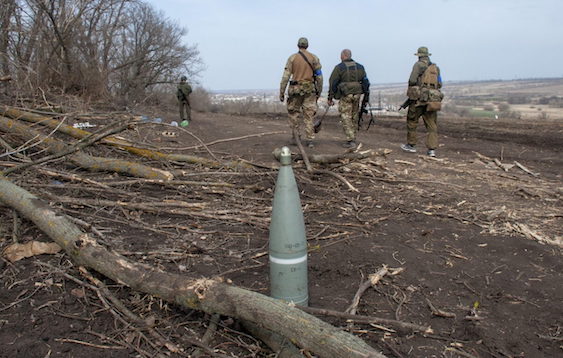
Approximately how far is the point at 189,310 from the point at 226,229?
1391mm

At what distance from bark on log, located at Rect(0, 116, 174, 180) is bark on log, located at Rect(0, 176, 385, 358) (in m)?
1.58

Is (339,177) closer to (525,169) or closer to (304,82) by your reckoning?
(304,82)

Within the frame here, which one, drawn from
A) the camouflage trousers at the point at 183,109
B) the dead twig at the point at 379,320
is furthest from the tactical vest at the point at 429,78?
the camouflage trousers at the point at 183,109

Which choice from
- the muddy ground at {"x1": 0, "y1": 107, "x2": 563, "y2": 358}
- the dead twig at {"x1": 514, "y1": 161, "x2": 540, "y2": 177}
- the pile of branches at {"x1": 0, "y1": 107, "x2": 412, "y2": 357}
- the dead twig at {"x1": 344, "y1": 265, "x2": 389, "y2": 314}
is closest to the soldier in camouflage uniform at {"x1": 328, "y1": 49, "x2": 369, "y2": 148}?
the muddy ground at {"x1": 0, "y1": 107, "x2": 563, "y2": 358}

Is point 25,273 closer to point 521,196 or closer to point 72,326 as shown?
point 72,326

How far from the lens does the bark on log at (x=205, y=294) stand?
236 cm

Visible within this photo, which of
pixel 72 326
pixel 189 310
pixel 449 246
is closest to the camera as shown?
pixel 72 326

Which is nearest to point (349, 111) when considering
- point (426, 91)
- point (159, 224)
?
point (426, 91)

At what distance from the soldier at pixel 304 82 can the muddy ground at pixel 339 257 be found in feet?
6.97

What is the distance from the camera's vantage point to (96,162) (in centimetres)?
549

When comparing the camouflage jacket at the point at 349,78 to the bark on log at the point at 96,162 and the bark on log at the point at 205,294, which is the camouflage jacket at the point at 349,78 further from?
the bark on log at the point at 205,294

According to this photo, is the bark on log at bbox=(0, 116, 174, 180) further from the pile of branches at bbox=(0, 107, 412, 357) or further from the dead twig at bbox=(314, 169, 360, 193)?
the dead twig at bbox=(314, 169, 360, 193)

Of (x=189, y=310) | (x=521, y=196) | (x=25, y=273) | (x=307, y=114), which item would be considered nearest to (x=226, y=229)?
(x=189, y=310)

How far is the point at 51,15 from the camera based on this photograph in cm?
1329
